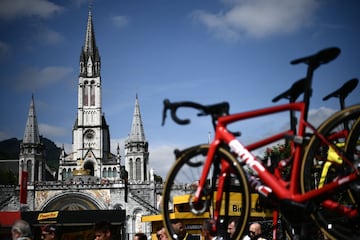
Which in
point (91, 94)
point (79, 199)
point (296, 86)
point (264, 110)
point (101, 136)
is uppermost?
point (91, 94)

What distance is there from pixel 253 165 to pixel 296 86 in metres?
0.91

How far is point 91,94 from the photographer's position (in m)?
123

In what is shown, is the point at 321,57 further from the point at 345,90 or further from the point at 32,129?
the point at 32,129

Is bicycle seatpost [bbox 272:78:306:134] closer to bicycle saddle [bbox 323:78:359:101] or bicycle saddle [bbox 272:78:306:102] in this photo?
bicycle saddle [bbox 272:78:306:102]

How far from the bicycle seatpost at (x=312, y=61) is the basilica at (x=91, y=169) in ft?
126

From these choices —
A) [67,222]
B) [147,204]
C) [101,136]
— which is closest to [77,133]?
[101,136]

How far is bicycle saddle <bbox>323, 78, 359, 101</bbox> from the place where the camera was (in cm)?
506

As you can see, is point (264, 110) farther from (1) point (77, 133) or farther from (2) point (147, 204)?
(1) point (77, 133)

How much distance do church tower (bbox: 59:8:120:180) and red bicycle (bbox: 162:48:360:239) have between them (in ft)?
368

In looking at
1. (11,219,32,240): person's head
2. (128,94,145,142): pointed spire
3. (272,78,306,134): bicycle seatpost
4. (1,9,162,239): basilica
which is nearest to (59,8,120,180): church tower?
(1,9,162,239): basilica

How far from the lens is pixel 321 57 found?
4270mm

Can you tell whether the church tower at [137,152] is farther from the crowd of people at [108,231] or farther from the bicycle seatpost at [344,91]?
the bicycle seatpost at [344,91]

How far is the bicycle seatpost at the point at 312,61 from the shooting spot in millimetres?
4208

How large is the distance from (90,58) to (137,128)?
86.1 feet
